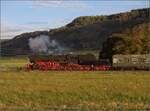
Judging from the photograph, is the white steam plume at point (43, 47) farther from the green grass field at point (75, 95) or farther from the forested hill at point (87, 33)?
the green grass field at point (75, 95)

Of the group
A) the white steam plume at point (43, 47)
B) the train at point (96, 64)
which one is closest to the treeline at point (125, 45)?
the train at point (96, 64)

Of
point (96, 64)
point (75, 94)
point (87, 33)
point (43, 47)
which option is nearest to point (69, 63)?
point (96, 64)

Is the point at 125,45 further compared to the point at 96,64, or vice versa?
the point at 125,45

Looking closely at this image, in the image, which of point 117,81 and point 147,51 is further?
point 147,51

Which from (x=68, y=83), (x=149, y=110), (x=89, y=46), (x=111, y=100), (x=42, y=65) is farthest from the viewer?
(x=89, y=46)

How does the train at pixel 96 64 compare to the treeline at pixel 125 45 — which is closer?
the train at pixel 96 64

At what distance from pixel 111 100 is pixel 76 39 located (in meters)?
74.2

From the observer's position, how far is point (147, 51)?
110 ft

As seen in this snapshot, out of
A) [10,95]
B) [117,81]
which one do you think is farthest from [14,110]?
[117,81]

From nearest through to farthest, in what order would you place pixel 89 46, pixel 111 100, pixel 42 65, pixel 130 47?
pixel 111 100
pixel 42 65
pixel 130 47
pixel 89 46

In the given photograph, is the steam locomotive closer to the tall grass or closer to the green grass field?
the tall grass

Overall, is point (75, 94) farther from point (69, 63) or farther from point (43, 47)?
point (43, 47)

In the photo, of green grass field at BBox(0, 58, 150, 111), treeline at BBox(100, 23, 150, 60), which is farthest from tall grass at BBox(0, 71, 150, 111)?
treeline at BBox(100, 23, 150, 60)

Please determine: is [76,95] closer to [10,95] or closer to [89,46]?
[10,95]
